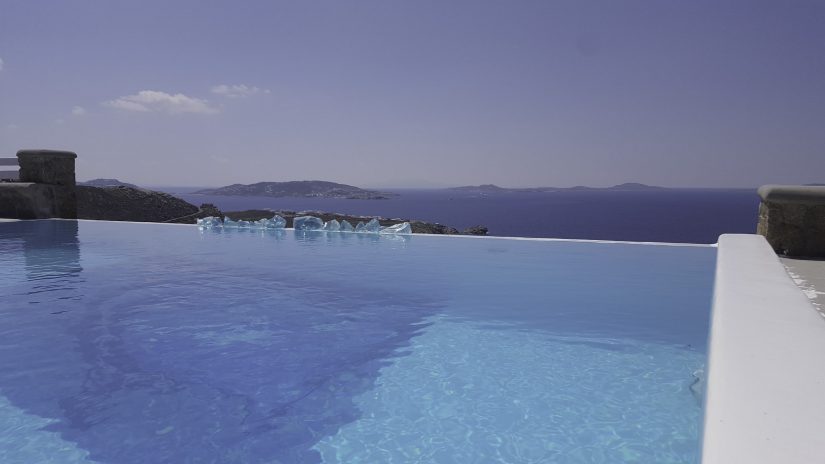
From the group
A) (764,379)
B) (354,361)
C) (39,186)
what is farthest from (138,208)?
(764,379)

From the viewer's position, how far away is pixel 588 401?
127 inches

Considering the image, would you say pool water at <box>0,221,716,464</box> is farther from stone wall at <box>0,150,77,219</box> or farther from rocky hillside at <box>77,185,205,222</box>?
rocky hillside at <box>77,185,205,222</box>

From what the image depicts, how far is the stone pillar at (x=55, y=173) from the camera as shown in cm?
1288

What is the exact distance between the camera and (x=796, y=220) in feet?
17.7

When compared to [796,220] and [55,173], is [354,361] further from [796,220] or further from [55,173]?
[55,173]

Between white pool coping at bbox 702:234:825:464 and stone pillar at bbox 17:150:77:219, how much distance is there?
14.9 meters

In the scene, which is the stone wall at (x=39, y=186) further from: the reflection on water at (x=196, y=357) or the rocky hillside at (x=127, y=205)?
the reflection on water at (x=196, y=357)

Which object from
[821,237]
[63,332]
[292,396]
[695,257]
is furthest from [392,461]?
[695,257]

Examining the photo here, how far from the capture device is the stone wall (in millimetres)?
12766

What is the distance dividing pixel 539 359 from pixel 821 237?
357 cm

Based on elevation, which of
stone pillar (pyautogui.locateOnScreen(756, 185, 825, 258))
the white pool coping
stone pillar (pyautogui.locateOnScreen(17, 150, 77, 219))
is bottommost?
the white pool coping

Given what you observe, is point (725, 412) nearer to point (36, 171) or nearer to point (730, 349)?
point (730, 349)

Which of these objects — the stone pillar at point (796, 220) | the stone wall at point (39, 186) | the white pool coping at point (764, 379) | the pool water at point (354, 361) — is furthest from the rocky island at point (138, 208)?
the white pool coping at point (764, 379)

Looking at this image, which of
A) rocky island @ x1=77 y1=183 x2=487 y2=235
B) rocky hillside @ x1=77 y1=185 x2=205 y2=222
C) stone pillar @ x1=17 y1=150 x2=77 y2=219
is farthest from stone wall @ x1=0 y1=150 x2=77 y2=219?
rocky hillside @ x1=77 y1=185 x2=205 y2=222
